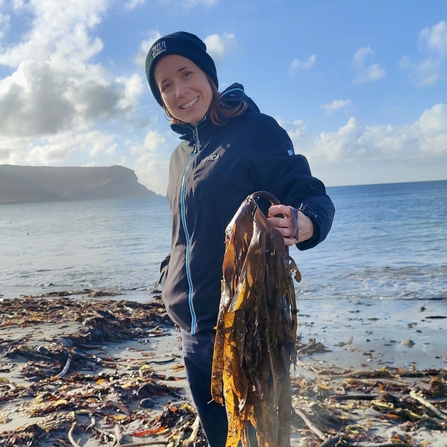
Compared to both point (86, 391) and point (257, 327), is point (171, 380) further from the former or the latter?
point (257, 327)

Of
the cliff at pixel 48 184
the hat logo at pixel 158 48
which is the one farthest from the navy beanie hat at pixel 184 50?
the cliff at pixel 48 184

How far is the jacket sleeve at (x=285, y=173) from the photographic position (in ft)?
6.15

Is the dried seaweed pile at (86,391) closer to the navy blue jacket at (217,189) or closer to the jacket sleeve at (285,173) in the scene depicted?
the navy blue jacket at (217,189)

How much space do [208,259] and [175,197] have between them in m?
0.52

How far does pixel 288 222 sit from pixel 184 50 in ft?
4.27

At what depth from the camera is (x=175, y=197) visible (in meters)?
2.58

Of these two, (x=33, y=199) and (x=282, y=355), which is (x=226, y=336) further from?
(x=33, y=199)

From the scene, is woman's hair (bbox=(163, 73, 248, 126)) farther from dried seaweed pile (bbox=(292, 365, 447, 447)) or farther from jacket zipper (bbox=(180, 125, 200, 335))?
dried seaweed pile (bbox=(292, 365, 447, 447))

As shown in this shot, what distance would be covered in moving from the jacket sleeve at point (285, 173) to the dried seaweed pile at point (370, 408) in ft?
7.55

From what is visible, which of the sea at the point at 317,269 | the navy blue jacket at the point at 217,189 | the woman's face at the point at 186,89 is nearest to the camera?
the navy blue jacket at the point at 217,189

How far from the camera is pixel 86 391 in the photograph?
187 inches

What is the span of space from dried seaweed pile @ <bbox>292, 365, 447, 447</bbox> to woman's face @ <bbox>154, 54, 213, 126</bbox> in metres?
2.65

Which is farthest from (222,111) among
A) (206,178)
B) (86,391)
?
(86,391)

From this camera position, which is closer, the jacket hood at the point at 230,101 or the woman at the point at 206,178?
the woman at the point at 206,178
